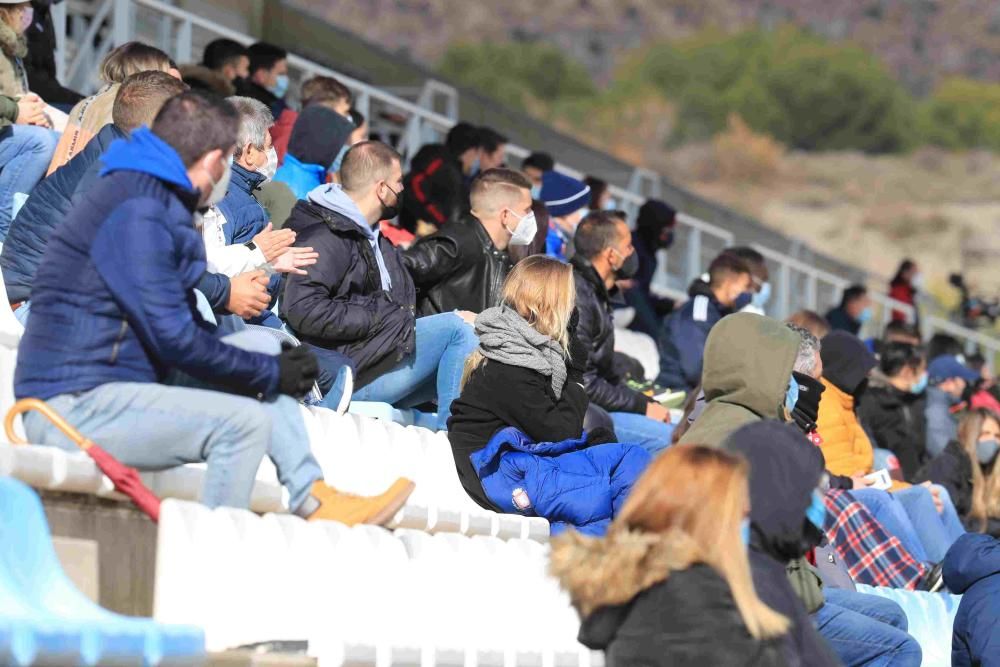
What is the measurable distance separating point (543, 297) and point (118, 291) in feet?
7.66

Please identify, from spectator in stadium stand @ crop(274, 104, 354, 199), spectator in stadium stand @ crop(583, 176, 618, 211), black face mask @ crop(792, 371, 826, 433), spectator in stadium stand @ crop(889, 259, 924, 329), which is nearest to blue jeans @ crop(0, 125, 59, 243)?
spectator in stadium stand @ crop(274, 104, 354, 199)

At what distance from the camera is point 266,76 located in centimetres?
1073

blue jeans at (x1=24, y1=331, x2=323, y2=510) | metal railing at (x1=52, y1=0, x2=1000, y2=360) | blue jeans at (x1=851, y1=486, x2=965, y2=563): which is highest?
metal railing at (x1=52, y1=0, x2=1000, y2=360)

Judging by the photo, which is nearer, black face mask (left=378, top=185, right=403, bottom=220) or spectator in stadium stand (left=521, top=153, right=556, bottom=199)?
black face mask (left=378, top=185, right=403, bottom=220)

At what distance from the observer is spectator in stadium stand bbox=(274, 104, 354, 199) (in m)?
8.69

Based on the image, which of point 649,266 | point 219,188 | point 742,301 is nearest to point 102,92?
point 219,188

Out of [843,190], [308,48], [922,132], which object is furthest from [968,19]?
[308,48]

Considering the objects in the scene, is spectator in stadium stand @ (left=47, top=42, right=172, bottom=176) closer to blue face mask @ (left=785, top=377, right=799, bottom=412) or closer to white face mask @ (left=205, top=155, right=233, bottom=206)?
white face mask @ (left=205, top=155, right=233, bottom=206)

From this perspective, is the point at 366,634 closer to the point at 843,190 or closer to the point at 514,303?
the point at 514,303

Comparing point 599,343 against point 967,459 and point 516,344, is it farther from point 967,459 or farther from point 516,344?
point 967,459

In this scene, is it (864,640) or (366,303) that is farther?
(366,303)

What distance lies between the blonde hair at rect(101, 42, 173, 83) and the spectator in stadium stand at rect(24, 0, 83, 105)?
1.93m

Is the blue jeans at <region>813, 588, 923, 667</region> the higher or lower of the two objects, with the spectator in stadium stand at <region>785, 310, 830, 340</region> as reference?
lower

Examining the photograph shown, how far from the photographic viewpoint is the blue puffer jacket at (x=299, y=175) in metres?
8.63
